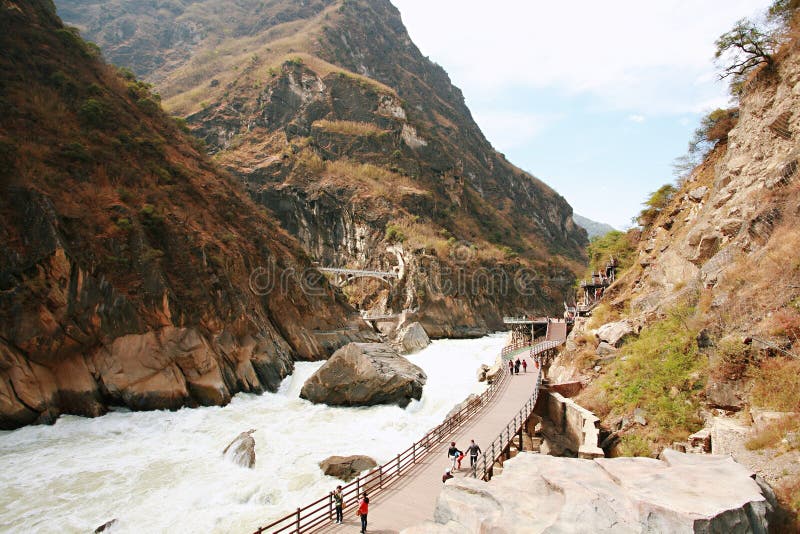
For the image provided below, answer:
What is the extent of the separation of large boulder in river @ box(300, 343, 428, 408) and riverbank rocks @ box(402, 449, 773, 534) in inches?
622

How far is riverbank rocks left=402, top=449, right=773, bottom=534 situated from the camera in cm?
627

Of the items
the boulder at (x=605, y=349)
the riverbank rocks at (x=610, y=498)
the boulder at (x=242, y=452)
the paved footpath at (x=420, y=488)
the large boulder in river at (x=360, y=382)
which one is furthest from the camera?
the large boulder in river at (x=360, y=382)

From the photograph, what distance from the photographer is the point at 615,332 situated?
20656 millimetres

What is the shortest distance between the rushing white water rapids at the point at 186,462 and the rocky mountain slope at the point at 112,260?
6.86 ft

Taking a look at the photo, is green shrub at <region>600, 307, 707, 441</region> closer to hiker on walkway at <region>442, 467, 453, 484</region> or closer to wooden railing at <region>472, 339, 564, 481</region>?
wooden railing at <region>472, 339, 564, 481</region>

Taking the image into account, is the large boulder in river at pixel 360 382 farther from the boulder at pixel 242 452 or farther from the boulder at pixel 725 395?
the boulder at pixel 725 395

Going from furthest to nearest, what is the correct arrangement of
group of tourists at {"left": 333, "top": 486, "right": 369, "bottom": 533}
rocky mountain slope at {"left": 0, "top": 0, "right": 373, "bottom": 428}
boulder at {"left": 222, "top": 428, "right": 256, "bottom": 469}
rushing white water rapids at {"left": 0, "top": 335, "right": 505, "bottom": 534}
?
1. rocky mountain slope at {"left": 0, "top": 0, "right": 373, "bottom": 428}
2. boulder at {"left": 222, "top": 428, "right": 256, "bottom": 469}
3. rushing white water rapids at {"left": 0, "top": 335, "right": 505, "bottom": 534}
4. group of tourists at {"left": 333, "top": 486, "right": 369, "bottom": 533}

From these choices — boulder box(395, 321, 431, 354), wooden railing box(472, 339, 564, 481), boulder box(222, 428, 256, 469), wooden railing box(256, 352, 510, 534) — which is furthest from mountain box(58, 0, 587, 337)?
boulder box(222, 428, 256, 469)

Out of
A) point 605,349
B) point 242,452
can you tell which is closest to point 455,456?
point 242,452

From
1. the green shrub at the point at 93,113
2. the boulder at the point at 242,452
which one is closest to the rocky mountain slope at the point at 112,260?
the green shrub at the point at 93,113

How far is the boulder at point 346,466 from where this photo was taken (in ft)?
52.7

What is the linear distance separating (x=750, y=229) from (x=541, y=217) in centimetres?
13348

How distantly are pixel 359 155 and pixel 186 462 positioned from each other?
272 feet

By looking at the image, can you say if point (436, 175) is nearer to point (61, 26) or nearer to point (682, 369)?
point (61, 26)
